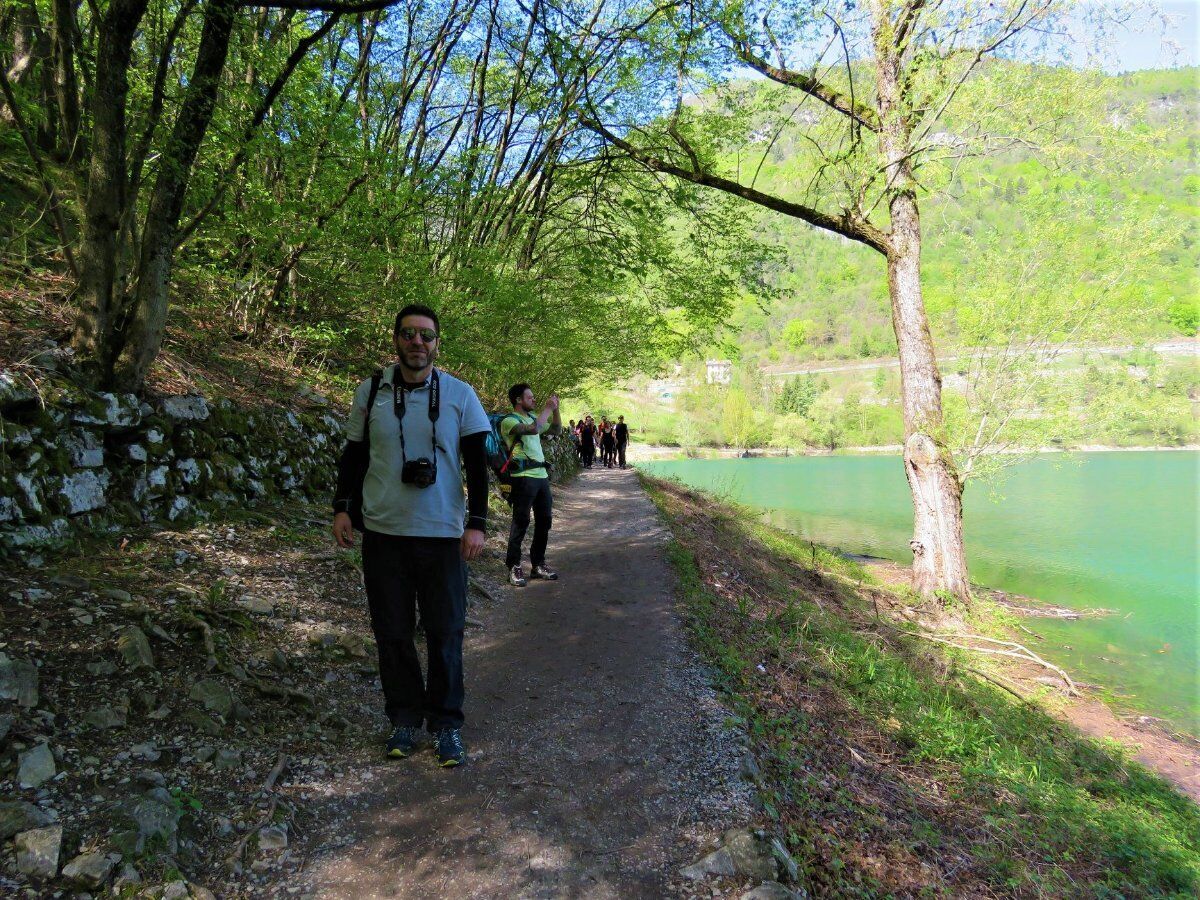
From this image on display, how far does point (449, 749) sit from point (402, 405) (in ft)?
5.45

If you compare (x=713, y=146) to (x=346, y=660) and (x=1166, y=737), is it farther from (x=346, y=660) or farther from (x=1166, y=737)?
(x=1166, y=737)

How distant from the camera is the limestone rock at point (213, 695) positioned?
9.52 ft

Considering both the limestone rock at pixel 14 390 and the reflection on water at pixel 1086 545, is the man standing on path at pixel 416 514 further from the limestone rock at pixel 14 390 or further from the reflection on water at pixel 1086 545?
the reflection on water at pixel 1086 545

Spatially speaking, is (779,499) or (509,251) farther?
(779,499)

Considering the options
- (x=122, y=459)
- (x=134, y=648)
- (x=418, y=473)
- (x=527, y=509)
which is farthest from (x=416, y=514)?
(x=527, y=509)

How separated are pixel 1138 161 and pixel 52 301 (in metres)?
12.7

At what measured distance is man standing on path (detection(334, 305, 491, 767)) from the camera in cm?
287

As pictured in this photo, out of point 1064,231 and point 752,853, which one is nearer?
point 752,853

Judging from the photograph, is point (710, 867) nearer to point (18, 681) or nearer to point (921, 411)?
point (18, 681)

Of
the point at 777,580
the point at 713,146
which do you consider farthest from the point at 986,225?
the point at 777,580

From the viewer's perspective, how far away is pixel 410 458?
286cm

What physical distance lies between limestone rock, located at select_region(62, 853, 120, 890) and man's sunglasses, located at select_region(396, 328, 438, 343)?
2140 mm

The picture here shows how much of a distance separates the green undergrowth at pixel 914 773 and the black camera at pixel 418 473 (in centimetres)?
212

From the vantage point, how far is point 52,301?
484 centimetres
